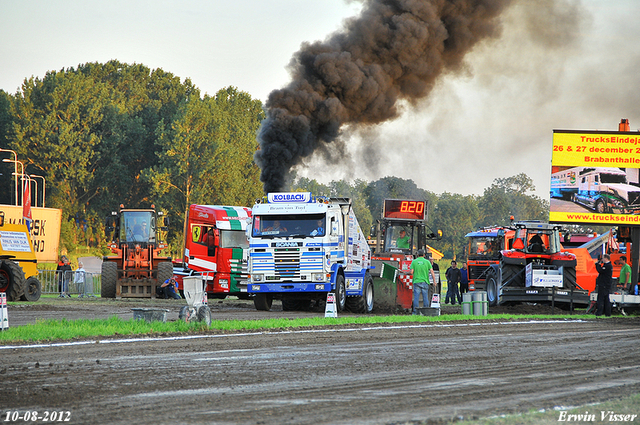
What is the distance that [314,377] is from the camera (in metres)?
9.41

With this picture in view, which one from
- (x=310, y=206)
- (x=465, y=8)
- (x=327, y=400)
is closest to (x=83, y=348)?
(x=327, y=400)

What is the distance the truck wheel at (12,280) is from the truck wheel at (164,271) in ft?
21.5

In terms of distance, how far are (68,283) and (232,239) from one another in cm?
979

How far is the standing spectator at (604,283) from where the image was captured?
22.5 m

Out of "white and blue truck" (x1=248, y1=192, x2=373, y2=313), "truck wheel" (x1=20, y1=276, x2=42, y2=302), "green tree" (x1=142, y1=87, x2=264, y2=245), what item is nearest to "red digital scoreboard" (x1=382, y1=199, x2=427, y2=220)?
"white and blue truck" (x1=248, y1=192, x2=373, y2=313)

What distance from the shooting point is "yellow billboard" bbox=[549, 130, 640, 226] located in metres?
26.0

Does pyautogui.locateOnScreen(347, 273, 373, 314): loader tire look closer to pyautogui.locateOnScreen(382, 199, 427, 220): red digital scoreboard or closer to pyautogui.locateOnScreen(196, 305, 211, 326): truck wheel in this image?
pyautogui.locateOnScreen(382, 199, 427, 220): red digital scoreboard

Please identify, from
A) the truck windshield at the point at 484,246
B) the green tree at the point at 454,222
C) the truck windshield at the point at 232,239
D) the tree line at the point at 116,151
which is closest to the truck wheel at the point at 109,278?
the truck windshield at the point at 232,239

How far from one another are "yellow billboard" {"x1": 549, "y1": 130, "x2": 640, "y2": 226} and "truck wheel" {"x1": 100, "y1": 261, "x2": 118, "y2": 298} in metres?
17.4

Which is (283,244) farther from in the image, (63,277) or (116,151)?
(116,151)

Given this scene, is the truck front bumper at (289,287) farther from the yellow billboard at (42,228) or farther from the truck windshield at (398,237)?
the yellow billboard at (42,228)

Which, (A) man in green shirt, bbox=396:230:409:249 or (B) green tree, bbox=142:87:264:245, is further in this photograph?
(B) green tree, bbox=142:87:264:245

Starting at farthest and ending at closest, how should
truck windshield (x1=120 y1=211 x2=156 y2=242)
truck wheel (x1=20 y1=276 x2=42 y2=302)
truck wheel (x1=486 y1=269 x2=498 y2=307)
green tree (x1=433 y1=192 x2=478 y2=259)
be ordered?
green tree (x1=433 y1=192 x2=478 y2=259) < truck windshield (x1=120 y1=211 x2=156 y2=242) < truck wheel (x1=486 y1=269 x2=498 y2=307) < truck wheel (x1=20 y1=276 x2=42 y2=302)

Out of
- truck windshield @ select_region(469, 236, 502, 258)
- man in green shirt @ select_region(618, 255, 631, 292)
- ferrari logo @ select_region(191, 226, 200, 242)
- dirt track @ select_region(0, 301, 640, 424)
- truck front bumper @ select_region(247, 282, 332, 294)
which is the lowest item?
dirt track @ select_region(0, 301, 640, 424)
